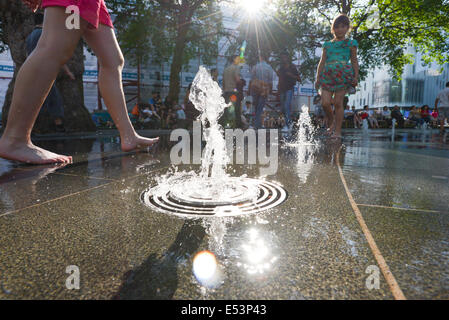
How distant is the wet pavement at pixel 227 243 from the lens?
35.8 inches

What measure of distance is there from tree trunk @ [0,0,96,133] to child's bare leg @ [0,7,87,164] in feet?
17.4

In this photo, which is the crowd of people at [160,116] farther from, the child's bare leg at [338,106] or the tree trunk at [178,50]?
the child's bare leg at [338,106]

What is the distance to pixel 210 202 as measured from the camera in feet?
5.57

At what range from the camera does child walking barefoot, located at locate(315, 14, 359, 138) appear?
5.17m

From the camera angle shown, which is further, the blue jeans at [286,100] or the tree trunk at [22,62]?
the blue jeans at [286,100]

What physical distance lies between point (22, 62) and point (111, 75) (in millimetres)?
6057

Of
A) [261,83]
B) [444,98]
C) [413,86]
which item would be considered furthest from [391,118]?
[413,86]

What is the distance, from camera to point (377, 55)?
1877cm

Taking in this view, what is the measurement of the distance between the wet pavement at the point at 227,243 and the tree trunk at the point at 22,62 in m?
6.02

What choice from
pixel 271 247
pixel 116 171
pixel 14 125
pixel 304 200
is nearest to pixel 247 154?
pixel 116 171

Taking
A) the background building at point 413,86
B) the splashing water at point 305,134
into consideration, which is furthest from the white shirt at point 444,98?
the background building at point 413,86

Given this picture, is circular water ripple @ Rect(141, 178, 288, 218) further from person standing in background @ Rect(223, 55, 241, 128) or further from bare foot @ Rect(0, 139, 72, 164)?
person standing in background @ Rect(223, 55, 241, 128)
